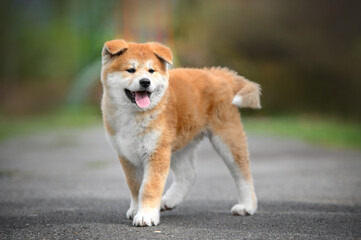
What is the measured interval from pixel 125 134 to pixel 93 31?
21.3 meters

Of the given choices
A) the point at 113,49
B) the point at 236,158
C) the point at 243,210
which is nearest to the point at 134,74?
the point at 113,49

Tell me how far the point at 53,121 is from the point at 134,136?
1666 cm

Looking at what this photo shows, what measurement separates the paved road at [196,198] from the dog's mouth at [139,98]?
109 centimetres

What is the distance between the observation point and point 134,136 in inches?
193

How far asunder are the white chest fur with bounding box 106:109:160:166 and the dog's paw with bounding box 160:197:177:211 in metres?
0.76

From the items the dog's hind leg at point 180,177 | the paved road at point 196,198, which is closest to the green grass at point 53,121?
the paved road at point 196,198

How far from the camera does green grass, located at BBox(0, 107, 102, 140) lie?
17.5 metres

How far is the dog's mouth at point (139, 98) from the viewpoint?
191 inches

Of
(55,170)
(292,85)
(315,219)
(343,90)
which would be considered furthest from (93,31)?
(315,219)

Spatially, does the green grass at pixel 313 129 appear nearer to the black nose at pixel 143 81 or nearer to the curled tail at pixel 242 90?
the curled tail at pixel 242 90

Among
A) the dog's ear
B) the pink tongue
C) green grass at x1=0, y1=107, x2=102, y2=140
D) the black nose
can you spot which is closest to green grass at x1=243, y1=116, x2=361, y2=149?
green grass at x1=0, y1=107, x2=102, y2=140

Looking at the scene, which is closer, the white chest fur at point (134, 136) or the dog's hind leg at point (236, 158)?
the white chest fur at point (134, 136)

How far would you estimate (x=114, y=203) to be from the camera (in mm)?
6184

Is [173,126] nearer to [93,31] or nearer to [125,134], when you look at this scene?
[125,134]
